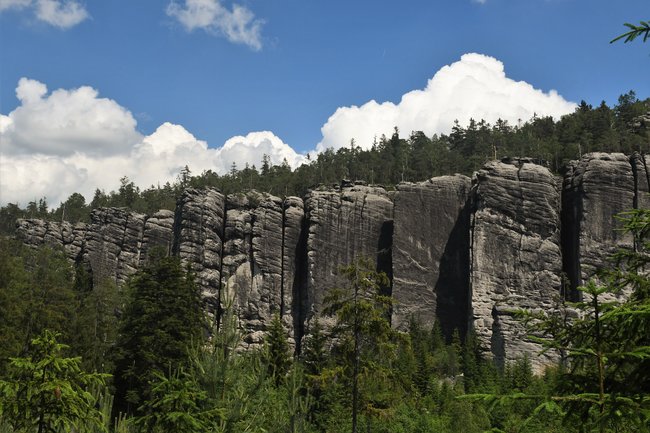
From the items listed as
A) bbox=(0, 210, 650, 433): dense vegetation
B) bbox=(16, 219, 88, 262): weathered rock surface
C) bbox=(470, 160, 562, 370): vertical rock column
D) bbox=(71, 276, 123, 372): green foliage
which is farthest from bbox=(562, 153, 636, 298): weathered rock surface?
bbox=(16, 219, 88, 262): weathered rock surface

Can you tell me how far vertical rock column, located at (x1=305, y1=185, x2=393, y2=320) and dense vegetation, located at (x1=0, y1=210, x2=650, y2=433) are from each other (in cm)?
2050

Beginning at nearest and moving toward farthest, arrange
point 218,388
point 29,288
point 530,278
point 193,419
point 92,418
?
1. point 92,418
2. point 193,419
3. point 218,388
4. point 29,288
5. point 530,278

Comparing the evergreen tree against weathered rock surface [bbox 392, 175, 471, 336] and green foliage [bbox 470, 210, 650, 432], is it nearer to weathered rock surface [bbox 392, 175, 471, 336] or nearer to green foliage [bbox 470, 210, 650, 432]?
green foliage [bbox 470, 210, 650, 432]

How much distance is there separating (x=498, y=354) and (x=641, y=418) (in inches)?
2478

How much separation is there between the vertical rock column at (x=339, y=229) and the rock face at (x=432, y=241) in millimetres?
144

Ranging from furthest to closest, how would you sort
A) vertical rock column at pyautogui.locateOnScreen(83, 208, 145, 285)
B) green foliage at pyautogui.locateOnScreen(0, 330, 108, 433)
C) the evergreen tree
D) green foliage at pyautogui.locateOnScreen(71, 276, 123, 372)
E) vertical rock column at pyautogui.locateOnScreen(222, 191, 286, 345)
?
1. vertical rock column at pyautogui.locateOnScreen(83, 208, 145, 285)
2. vertical rock column at pyautogui.locateOnScreen(222, 191, 286, 345)
3. green foliage at pyautogui.locateOnScreen(71, 276, 123, 372)
4. the evergreen tree
5. green foliage at pyautogui.locateOnScreen(0, 330, 108, 433)

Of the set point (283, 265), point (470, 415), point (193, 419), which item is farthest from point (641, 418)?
point (283, 265)

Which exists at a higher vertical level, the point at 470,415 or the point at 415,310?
the point at 415,310

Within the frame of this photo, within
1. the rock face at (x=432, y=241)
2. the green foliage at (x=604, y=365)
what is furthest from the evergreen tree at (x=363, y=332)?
the rock face at (x=432, y=241)

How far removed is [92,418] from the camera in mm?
8484

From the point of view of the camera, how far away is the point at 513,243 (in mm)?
71312

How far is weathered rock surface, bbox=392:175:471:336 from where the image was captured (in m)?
74.1

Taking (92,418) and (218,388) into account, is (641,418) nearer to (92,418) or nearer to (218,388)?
(92,418)

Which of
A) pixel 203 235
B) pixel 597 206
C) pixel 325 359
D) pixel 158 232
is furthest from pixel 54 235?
pixel 597 206
